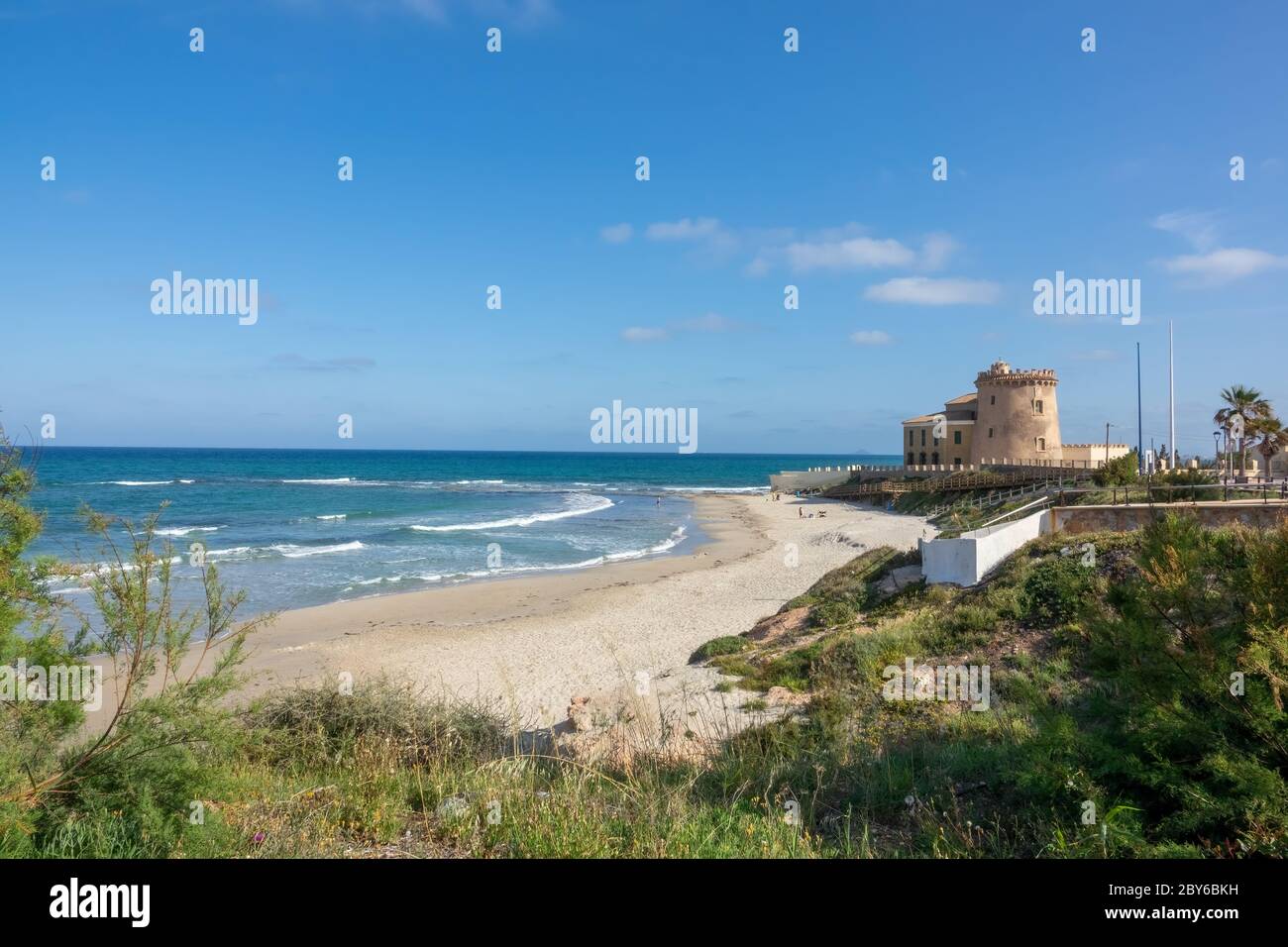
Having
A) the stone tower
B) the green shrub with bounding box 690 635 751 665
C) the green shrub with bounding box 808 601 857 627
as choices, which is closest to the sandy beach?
the green shrub with bounding box 690 635 751 665

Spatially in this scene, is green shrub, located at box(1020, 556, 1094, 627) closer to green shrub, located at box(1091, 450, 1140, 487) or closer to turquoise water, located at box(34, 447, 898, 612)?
turquoise water, located at box(34, 447, 898, 612)

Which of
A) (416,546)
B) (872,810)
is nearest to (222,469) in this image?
(416,546)

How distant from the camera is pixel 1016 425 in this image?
51.5 meters

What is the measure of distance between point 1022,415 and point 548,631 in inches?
1660

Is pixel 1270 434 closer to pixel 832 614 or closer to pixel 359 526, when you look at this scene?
pixel 832 614

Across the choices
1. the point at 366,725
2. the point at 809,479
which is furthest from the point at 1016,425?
the point at 366,725

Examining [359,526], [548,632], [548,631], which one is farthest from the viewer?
[359,526]

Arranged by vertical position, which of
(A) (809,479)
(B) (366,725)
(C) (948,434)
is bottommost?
(B) (366,725)

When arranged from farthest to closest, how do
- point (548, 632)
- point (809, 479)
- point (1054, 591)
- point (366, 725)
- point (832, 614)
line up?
Answer: point (809, 479) < point (548, 632) < point (832, 614) < point (1054, 591) < point (366, 725)

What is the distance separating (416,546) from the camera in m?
40.5

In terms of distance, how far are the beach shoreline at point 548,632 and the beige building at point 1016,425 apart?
58.3ft

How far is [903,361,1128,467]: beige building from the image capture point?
50.4 metres
